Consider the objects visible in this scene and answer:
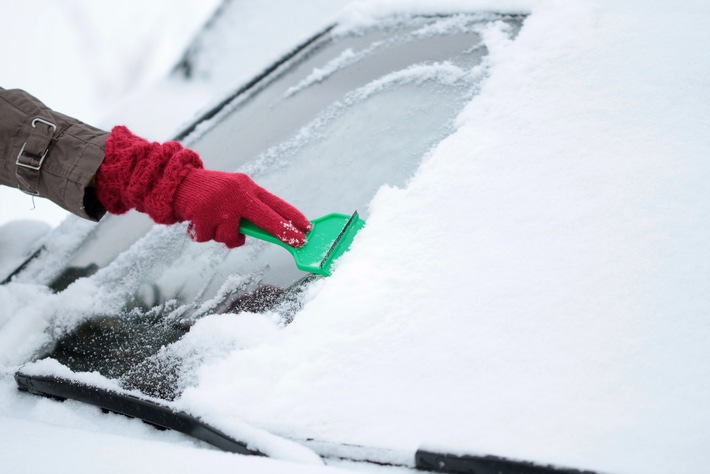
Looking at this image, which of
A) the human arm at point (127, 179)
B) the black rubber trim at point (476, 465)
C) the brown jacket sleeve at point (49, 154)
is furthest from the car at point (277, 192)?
the brown jacket sleeve at point (49, 154)

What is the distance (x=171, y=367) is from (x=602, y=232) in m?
0.86

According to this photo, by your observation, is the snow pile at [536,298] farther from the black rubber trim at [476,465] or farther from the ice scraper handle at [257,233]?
the ice scraper handle at [257,233]

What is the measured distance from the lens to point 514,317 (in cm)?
103

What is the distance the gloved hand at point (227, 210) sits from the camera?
143 cm

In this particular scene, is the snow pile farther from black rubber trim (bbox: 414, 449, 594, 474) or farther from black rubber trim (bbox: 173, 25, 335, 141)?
black rubber trim (bbox: 173, 25, 335, 141)

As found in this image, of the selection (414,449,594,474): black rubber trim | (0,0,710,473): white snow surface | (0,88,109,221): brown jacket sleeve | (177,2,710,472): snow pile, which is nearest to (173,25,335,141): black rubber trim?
(0,88,109,221): brown jacket sleeve

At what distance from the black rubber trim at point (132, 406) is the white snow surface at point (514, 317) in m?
0.02

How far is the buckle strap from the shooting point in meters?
1.51

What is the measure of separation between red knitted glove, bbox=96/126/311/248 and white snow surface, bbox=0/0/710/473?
0.25 metres

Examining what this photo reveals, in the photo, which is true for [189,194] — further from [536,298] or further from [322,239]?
A: [536,298]

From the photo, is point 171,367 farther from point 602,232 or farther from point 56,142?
point 602,232

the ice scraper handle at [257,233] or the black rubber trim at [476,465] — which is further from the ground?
the ice scraper handle at [257,233]

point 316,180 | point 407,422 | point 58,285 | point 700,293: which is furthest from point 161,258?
point 700,293

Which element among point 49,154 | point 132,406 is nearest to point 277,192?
point 49,154
